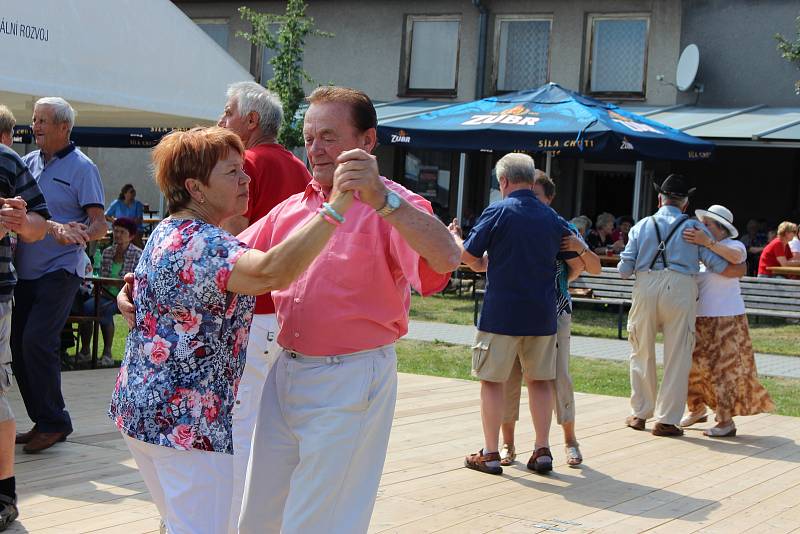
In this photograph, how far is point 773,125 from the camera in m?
19.7

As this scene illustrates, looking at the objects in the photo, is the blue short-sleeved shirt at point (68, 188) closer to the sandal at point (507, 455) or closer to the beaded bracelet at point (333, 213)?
the sandal at point (507, 455)

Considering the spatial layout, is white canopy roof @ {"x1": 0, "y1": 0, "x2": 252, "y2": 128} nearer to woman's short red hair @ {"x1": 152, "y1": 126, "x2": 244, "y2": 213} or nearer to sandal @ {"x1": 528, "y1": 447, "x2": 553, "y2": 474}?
sandal @ {"x1": 528, "y1": 447, "x2": 553, "y2": 474}

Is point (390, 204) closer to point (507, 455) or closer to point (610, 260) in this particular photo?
point (507, 455)

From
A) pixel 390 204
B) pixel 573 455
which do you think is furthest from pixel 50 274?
pixel 390 204

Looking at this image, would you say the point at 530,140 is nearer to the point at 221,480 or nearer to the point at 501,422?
the point at 501,422

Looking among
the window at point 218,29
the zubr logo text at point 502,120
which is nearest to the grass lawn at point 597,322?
the zubr logo text at point 502,120

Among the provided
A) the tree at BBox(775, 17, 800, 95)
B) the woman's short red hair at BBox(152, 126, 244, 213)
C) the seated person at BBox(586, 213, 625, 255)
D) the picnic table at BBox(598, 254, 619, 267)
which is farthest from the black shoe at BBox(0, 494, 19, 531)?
the tree at BBox(775, 17, 800, 95)

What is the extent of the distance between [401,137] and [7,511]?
1336 cm

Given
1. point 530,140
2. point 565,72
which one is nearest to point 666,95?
point 565,72

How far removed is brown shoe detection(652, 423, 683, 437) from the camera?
27.8 ft

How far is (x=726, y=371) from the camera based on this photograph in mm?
8641

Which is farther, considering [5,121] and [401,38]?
[401,38]

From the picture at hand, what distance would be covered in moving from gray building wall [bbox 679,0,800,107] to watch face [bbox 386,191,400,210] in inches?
789

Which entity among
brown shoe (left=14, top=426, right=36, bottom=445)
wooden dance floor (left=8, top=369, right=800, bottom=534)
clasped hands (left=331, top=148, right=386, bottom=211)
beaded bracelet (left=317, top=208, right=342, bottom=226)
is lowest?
wooden dance floor (left=8, top=369, right=800, bottom=534)
